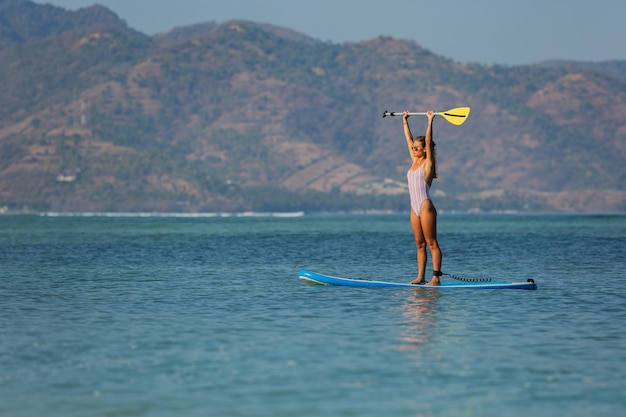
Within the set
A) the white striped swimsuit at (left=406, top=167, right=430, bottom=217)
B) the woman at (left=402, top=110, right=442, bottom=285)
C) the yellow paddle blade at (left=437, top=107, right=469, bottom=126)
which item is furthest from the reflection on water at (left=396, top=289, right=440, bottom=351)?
the yellow paddle blade at (left=437, top=107, right=469, bottom=126)

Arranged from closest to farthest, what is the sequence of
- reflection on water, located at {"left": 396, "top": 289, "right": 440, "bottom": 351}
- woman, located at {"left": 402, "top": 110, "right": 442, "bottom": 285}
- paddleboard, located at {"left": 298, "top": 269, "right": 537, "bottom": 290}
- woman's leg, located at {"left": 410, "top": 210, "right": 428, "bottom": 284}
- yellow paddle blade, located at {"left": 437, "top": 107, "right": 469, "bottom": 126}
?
reflection on water, located at {"left": 396, "top": 289, "right": 440, "bottom": 351} < woman, located at {"left": 402, "top": 110, "right": 442, "bottom": 285} < woman's leg, located at {"left": 410, "top": 210, "right": 428, "bottom": 284} < paddleboard, located at {"left": 298, "top": 269, "right": 537, "bottom": 290} < yellow paddle blade, located at {"left": 437, "top": 107, "right": 469, "bottom": 126}

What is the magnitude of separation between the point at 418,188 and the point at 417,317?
4.58 m

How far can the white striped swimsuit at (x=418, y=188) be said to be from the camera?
26359mm

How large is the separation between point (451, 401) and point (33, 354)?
7.58 m

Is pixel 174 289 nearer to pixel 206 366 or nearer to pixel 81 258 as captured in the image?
pixel 206 366

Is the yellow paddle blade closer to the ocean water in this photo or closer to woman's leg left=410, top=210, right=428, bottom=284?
woman's leg left=410, top=210, right=428, bottom=284

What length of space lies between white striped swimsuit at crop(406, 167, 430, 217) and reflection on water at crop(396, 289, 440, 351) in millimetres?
2216

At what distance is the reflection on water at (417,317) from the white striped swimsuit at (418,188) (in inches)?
87.3

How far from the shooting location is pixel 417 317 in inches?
904

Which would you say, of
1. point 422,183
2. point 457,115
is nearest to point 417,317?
point 422,183

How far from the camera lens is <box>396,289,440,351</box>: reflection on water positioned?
1917 centimetres

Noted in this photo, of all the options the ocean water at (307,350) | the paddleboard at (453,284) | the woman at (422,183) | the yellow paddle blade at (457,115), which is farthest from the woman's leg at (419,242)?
the yellow paddle blade at (457,115)

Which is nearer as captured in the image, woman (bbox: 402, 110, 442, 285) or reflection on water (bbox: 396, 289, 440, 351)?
reflection on water (bbox: 396, 289, 440, 351)

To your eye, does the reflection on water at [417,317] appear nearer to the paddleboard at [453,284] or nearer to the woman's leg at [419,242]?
the paddleboard at [453,284]
